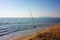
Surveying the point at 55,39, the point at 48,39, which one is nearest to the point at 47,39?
the point at 48,39

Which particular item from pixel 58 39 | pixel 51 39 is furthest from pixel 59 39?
pixel 51 39

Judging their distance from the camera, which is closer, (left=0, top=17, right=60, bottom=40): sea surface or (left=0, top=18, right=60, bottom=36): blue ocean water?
(left=0, top=17, right=60, bottom=40): sea surface

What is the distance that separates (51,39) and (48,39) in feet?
0.35

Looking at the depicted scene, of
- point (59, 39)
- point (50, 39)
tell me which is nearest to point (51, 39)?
point (50, 39)

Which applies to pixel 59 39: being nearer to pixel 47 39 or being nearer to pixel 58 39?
pixel 58 39

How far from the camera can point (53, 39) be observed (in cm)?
376

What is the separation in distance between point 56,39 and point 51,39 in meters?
0.18

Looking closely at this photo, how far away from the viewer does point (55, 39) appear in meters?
3.76

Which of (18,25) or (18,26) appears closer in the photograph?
(18,26)

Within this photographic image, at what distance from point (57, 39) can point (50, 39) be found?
0.25 meters

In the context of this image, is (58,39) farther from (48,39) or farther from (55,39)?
(48,39)

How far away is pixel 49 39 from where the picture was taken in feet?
12.4

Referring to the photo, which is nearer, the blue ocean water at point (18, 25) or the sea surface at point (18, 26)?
the sea surface at point (18, 26)

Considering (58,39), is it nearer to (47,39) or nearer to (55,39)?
(55,39)
